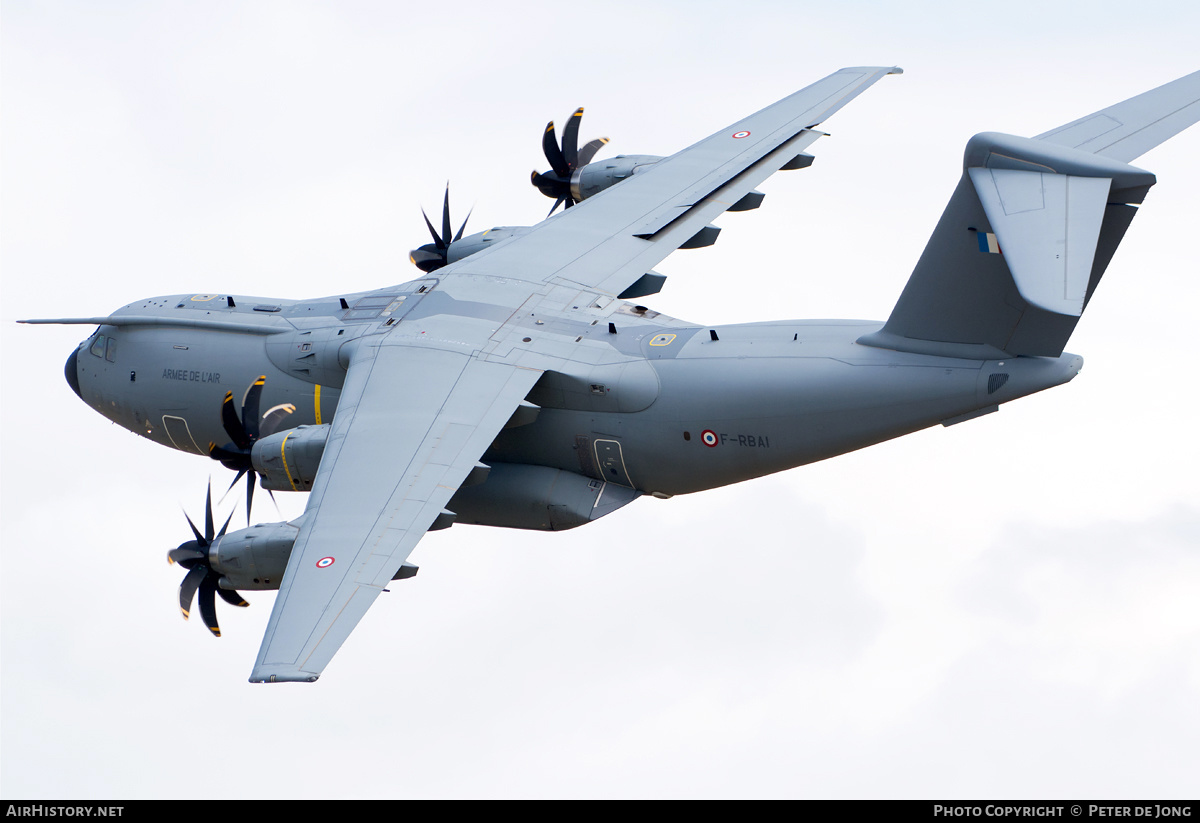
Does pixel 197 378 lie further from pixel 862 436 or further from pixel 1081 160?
pixel 1081 160

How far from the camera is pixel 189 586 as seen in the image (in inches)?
950

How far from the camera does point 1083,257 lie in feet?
65.0

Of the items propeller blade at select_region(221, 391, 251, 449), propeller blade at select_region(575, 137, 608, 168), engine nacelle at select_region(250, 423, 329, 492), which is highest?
propeller blade at select_region(575, 137, 608, 168)

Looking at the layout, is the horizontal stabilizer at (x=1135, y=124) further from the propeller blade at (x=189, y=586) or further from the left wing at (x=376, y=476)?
the propeller blade at (x=189, y=586)

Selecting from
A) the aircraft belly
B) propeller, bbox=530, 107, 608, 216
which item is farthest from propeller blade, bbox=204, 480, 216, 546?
propeller, bbox=530, 107, 608, 216

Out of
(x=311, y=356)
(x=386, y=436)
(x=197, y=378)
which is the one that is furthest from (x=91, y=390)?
(x=386, y=436)

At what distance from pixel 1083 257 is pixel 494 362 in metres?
8.76

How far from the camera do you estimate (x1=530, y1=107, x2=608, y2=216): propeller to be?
3200 cm

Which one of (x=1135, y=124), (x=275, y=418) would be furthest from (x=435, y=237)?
(x=1135, y=124)

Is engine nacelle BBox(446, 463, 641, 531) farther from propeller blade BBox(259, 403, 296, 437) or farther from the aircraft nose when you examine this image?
the aircraft nose

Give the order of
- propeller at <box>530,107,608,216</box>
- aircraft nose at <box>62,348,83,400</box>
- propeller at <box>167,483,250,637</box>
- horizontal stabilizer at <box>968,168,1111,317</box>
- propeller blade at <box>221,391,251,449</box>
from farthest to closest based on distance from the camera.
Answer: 1. propeller at <box>530,107,608,216</box>
2. aircraft nose at <box>62,348,83,400</box>
3. propeller blade at <box>221,391,251,449</box>
4. propeller at <box>167,483,250,637</box>
5. horizontal stabilizer at <box>968,168,1111,317</box>

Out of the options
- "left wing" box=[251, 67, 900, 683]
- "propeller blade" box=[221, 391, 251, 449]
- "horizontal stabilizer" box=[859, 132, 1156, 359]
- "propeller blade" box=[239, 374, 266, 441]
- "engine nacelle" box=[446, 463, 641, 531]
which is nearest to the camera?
"horizontal stabilizer" box=[859, 132, 1156, 359]

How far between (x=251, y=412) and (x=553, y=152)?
9.24m

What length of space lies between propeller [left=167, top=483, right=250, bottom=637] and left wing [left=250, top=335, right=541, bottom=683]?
1.96 m
